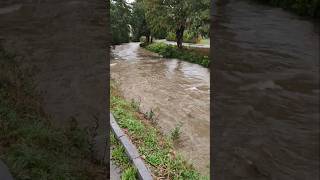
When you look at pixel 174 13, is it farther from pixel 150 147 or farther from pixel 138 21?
pixel 150 147

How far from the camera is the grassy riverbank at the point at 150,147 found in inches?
329

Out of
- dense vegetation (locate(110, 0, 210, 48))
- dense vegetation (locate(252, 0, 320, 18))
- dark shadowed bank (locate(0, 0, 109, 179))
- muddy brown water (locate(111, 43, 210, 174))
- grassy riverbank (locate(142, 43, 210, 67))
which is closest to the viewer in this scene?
dense vegetation (locate(252, 0, 320, 18))

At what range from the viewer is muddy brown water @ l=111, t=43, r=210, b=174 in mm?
10344

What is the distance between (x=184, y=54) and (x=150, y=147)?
62.5 ft

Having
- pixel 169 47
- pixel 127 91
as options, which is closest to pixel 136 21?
pixel 169 47

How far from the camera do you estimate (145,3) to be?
29531mm

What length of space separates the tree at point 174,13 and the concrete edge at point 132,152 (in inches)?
640

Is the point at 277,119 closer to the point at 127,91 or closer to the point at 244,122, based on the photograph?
the point at 244,122

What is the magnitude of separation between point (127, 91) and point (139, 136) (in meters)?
7.18

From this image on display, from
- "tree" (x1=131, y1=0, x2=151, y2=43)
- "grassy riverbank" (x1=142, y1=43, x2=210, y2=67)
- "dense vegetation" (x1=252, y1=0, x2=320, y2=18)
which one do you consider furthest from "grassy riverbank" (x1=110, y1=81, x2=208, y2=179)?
"tree" (x1=131, y1=0, x2=151, y2=43)

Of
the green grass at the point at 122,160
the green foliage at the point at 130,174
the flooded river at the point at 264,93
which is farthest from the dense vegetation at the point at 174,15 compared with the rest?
the flooded river at the point at 264,93

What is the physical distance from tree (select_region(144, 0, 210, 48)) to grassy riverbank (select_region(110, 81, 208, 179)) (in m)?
14.0

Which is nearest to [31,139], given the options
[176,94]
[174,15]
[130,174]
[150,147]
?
[130,174]

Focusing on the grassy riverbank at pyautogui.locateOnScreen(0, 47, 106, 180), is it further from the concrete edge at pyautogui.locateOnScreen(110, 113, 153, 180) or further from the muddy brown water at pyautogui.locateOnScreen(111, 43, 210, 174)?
the muddy brown water at pyautogui.locateOnScreen(111, 43, 210, 174)
